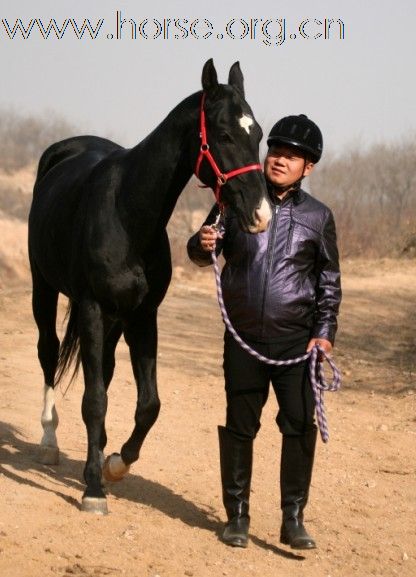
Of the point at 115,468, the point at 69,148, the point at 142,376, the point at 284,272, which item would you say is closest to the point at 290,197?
the point at 284,272

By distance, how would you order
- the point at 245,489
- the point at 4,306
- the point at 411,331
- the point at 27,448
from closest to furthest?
1. the point at 245,489
2. the point at 27,448
3. the point at 4,306
4. the point at 411,331

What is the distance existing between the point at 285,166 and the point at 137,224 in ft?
3.03

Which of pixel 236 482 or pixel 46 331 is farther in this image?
pixel 46 331

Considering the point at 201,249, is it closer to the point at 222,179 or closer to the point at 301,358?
the point at 222,179

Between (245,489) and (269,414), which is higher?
(245,489)

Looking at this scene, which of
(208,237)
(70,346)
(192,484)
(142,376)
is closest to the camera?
(208,237)

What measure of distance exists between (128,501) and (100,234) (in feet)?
4.58

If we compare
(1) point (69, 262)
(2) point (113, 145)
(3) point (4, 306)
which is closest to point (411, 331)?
(3) point (4, 306)

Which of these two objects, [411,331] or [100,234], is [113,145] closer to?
[100,234]

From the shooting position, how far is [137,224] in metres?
5.29

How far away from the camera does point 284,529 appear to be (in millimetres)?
4852

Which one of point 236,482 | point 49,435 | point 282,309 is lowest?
point 49,435

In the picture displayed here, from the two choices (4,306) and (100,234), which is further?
(4,306)

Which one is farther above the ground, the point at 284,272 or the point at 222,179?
the point at 222,179
